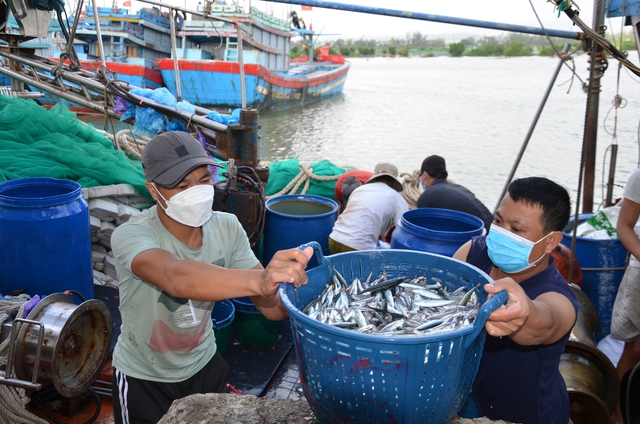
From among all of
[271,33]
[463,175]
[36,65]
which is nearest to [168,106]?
[36,65]

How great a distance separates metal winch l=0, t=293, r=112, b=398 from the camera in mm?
2803

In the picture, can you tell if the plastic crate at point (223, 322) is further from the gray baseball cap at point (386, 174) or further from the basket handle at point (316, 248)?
the gray baseball cap at point (386, 174)

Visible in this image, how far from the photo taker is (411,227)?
417 cm

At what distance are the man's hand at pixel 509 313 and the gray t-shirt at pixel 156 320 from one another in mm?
1358

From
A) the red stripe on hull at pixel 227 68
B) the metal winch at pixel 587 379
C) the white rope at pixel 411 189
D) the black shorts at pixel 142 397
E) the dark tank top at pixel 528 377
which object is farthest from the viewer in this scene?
the red stripe on hull at pixel 227 68

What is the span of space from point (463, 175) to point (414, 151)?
13.0ft

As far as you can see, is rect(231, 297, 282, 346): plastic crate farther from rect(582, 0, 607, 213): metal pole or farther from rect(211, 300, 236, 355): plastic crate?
rect(582, 0, 607, 213): metal pole

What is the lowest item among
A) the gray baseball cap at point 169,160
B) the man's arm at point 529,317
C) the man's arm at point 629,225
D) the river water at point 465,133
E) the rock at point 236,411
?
the river water at point 465,133

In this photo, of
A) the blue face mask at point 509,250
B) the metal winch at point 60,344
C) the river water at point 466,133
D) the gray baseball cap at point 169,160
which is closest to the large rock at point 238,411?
the blue face mask at point 509,250

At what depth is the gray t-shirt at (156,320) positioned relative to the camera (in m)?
2.18

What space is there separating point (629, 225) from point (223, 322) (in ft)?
11.1

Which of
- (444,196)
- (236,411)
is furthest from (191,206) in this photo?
(444,196)

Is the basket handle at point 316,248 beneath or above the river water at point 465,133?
above

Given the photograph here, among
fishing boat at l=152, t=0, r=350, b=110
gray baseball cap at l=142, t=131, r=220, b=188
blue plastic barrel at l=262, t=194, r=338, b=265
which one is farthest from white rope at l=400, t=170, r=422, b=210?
fishing boat at l=152, t=0, r=350, b=110
